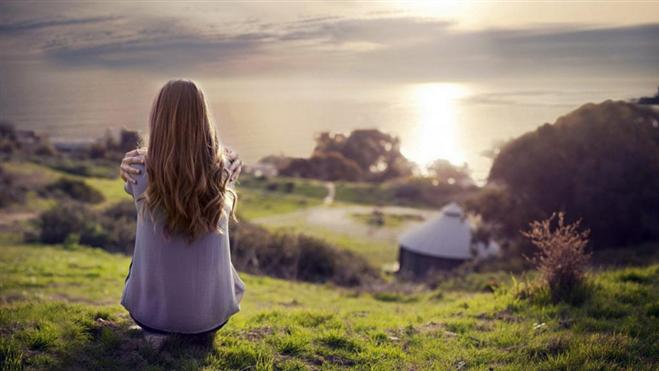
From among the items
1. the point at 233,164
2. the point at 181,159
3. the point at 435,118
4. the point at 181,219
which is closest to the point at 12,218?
the point at 435,118

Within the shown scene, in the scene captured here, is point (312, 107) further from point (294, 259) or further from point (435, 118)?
point (294, 259)

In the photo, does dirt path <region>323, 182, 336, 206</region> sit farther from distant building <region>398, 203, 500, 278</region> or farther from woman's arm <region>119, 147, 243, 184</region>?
woman's arm <region>119, 147, 243, 184</region>

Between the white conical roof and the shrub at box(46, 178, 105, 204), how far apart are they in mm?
16814

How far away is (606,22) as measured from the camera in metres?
7.37

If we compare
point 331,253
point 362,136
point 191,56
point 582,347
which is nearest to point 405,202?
point 331,253

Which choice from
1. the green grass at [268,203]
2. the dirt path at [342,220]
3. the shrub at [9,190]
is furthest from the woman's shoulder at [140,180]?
the green grass at [268,203]

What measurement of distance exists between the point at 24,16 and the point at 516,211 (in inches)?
448

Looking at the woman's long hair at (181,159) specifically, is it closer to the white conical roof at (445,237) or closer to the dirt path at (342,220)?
the white conical roof at (445,237)

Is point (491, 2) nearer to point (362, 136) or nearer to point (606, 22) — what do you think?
point (606, 22)

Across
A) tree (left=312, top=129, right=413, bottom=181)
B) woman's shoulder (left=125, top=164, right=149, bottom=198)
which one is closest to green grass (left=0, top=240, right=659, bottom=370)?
woman's shoulder (left=125, top=164, right=149, bottom=198)

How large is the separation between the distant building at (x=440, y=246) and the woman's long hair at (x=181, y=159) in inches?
579

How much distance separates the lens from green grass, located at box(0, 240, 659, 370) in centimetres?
336

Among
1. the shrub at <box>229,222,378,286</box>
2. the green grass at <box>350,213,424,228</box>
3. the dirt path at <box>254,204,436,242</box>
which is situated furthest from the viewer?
the green grass at <box>350,213,424,228</box>

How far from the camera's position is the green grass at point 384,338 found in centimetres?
336
